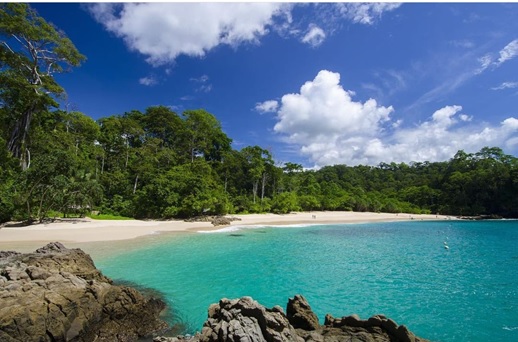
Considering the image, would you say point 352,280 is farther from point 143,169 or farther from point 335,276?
point 143,169

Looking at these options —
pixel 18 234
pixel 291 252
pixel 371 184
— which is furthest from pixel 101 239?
pixel 371 184

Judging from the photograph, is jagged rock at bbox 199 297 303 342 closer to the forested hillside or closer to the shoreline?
the shoreline

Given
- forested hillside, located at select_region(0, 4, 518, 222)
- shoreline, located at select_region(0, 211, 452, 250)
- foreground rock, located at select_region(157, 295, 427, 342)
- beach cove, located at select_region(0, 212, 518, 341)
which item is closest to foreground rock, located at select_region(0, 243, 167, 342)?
beach cove, located at select_region(0, 212, 518, 341)

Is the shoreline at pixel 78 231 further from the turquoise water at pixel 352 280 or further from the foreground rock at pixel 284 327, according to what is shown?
the foreground rock at pixel 284 327

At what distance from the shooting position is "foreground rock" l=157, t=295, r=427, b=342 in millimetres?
5180

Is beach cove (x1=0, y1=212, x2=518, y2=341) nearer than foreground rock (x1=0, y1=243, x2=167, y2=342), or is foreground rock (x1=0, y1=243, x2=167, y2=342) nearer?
foreground rock (x1=0, y1=243, x2=167, y2=342)

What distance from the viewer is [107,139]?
4856 centimetres

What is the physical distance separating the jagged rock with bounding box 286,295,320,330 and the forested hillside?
26983 mm

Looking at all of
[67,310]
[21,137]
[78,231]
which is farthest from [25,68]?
[67,310]

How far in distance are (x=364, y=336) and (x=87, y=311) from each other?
684 centimetres

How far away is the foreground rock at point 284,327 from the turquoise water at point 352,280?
2.59m

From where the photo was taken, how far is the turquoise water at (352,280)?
28.7ft

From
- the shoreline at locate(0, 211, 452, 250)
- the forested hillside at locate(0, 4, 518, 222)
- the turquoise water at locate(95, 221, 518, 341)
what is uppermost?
the forested hillside at locate(0, 4, 518, 222)

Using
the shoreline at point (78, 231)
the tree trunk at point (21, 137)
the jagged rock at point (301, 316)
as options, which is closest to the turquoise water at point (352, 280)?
the jagged rock at point (301, 316)
